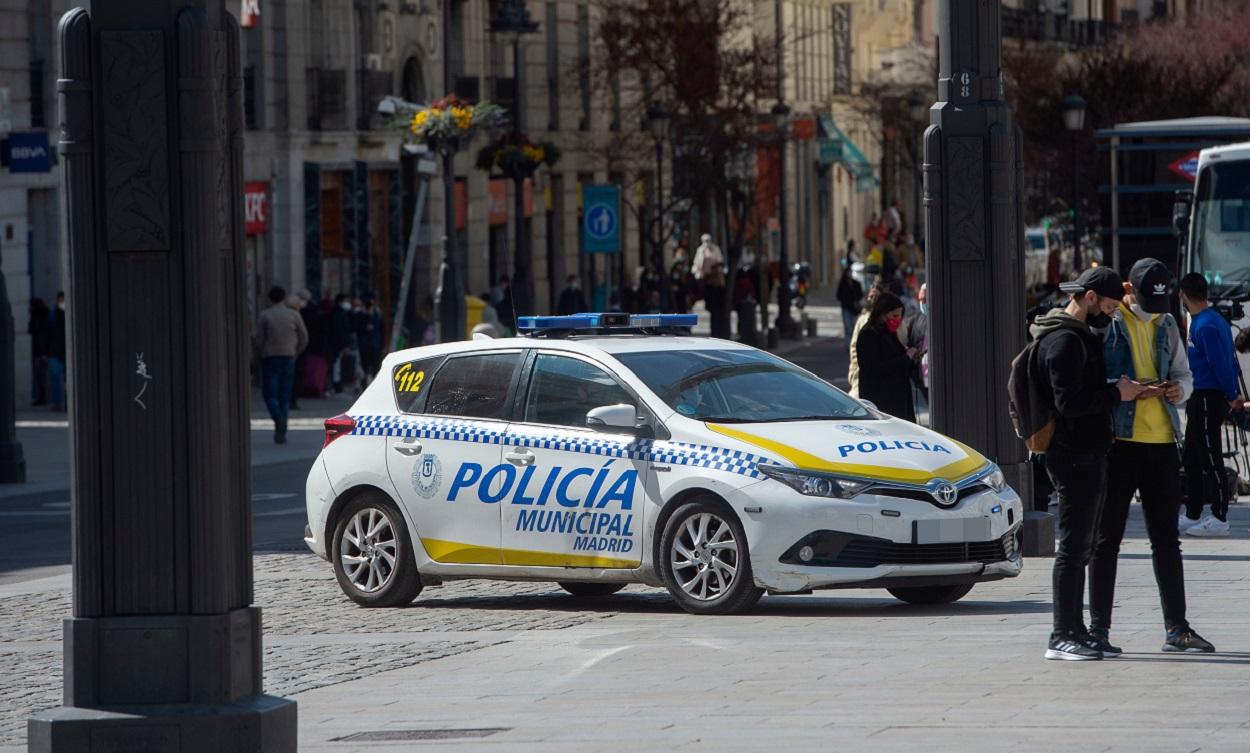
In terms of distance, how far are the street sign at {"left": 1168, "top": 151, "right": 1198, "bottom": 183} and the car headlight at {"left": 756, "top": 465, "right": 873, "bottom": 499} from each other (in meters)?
27.1

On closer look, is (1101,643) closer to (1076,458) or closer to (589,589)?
(1076,458)

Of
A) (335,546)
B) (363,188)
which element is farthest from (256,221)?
(335,546)

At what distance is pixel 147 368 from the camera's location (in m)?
8.32

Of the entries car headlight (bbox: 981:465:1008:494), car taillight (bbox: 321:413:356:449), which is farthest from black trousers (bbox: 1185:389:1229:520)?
car taillight (bbox: 321:413:356:449)

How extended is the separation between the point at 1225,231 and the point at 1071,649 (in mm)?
22885

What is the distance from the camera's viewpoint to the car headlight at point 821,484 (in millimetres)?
13141

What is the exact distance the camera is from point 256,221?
152ft

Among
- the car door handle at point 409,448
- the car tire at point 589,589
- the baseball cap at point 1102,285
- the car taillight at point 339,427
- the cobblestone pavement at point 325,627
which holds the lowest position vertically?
the cobblestone pavement at point 325,627

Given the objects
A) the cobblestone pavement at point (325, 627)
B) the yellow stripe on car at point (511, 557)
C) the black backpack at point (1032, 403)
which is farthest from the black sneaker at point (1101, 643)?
the yellow stripe on car at point (511, 557)

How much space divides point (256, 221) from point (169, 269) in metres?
38.5

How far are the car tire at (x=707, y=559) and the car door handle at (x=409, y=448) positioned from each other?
169cm

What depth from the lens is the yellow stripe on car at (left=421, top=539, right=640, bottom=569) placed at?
1386cm

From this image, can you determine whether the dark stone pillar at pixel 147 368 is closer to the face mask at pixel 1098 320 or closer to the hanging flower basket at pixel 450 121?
the face mask at pixel 1098 320

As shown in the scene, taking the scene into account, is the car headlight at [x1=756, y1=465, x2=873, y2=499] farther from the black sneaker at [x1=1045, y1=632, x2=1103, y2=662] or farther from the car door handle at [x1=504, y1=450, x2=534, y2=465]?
the black sneaker at [x1=1045, y1=632, x2=1103, y2=662]
